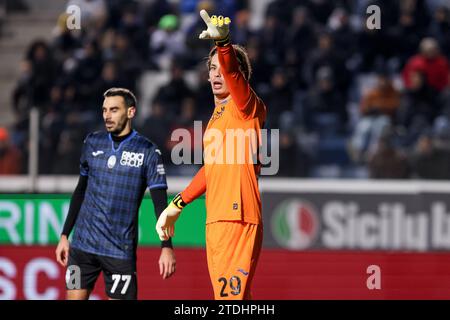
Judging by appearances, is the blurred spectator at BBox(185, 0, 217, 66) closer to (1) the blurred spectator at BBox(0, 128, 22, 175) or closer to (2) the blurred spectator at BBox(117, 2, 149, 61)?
(2) the blurred spectator at BBox(117, 2, 149, 61)

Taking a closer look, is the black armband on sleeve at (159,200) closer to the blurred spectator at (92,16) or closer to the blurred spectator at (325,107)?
the blurred spectator at (325,107)

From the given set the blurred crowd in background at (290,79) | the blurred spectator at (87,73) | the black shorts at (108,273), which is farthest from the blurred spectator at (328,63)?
the black shorts at (108,273)

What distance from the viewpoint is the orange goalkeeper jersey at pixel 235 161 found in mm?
6434

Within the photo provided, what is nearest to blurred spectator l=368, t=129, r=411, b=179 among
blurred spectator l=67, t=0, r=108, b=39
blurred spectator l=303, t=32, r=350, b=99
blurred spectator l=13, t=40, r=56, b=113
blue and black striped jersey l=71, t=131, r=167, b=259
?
blurred spectator l=303, t=32, r=350, b=99

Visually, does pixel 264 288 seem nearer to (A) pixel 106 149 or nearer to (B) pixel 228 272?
(A) pixel 106 149

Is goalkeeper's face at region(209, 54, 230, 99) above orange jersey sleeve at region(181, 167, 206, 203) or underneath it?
above

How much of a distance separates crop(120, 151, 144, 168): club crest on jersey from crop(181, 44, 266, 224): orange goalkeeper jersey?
104 centimetres

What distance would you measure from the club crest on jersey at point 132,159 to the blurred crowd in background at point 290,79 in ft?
14.9

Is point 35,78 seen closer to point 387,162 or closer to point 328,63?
point 328,63

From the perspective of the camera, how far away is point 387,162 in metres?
12.1

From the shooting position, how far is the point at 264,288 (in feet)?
36.0

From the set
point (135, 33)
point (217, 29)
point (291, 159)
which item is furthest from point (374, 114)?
point (217, 29)

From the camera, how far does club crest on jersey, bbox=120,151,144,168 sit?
750 centimetres
